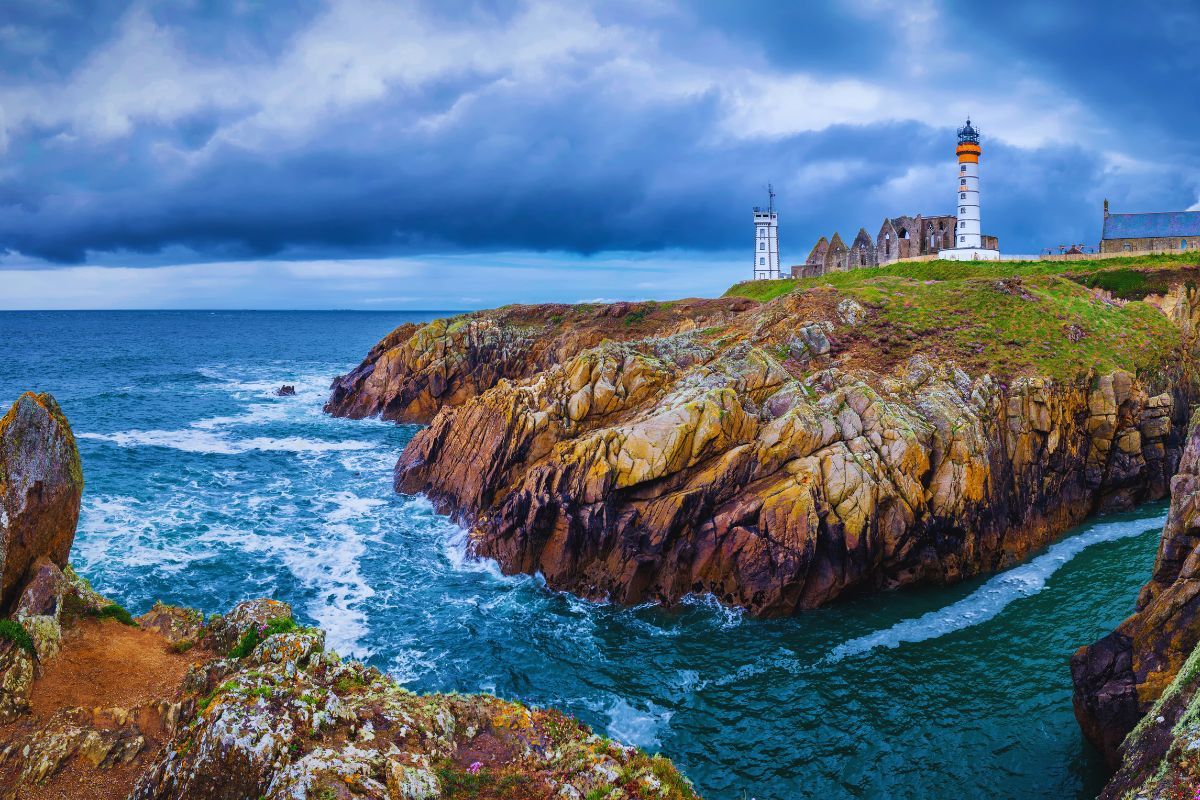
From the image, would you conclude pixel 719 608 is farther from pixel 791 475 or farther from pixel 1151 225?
pixel 1151 225

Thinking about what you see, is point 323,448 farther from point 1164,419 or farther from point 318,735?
point 1164,419

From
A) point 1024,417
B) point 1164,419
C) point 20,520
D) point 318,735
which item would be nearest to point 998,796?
point 318,735

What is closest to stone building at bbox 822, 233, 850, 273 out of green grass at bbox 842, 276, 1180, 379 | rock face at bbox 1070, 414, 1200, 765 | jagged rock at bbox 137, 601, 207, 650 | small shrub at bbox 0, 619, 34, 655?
green grass at bbox 842, 276, 1180, 379

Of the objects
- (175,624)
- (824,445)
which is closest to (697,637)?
(824,445)

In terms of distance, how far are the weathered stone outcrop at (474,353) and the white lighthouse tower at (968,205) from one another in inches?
1322

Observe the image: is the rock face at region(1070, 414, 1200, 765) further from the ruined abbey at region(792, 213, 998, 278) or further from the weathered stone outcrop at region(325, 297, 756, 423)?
the ruined abbey at region(792, 213, 998, 278)

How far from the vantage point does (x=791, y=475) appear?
34.0m

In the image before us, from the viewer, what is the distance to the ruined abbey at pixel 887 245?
320 feet

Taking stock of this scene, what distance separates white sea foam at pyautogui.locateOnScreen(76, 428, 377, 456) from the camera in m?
61.6

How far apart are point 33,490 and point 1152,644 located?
31639mm

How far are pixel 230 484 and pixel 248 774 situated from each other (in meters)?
44.3

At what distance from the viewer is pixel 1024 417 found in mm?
40188

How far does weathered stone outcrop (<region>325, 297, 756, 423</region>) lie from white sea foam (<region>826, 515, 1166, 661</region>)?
39672 millimetres

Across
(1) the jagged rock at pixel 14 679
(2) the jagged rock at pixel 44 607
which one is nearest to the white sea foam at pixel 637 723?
(1) the jagged rock at pixel 14 679
